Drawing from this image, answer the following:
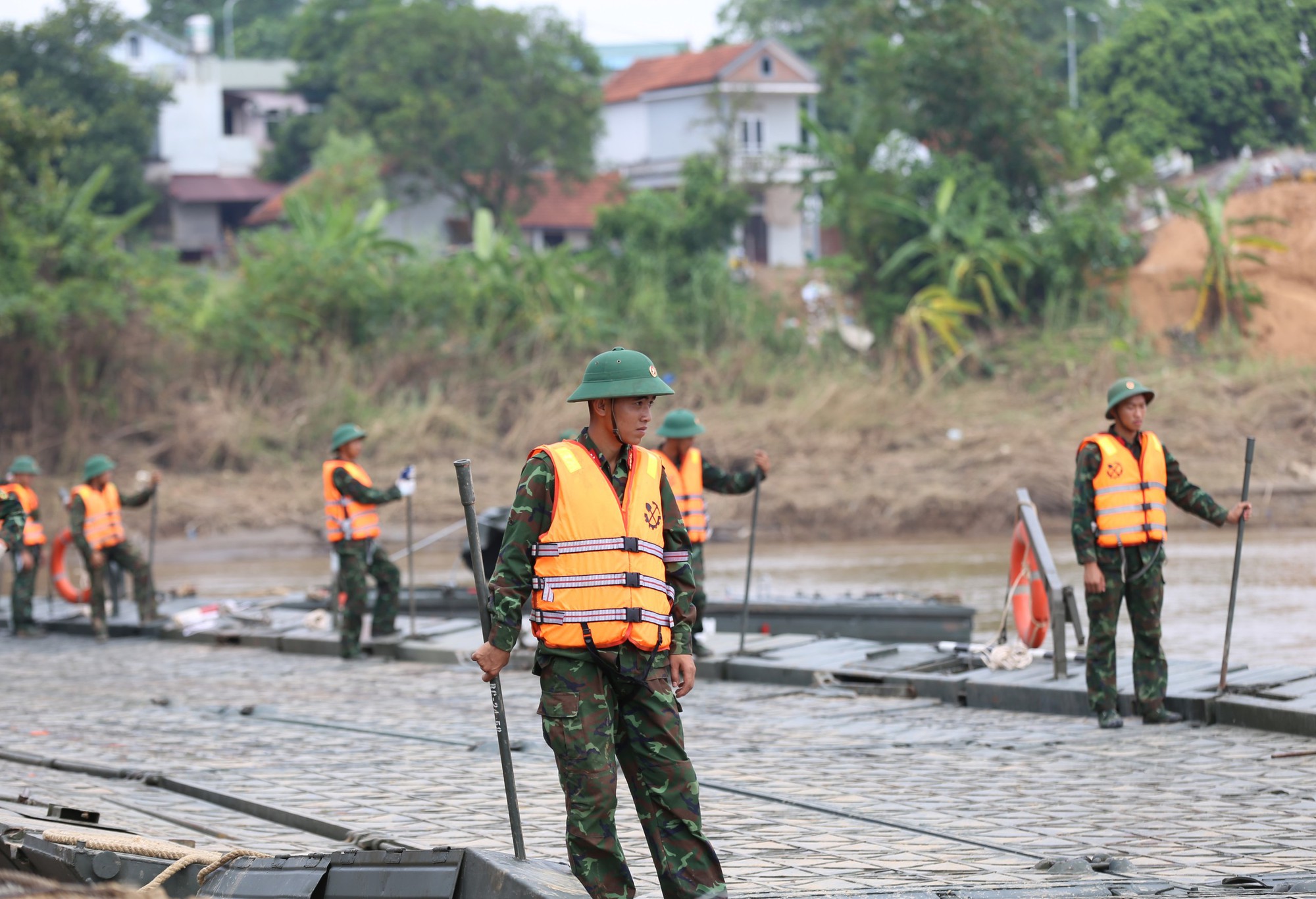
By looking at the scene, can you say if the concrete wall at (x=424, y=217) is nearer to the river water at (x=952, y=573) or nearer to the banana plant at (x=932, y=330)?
the banana plant at (x=932, y=330)

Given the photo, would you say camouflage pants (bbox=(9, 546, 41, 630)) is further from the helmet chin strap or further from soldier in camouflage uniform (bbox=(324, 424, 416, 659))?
the helmet chin strap

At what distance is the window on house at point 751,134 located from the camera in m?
50.7

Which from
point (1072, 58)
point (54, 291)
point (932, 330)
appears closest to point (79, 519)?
→ point (54, 291)

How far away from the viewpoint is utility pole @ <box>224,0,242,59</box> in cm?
6212

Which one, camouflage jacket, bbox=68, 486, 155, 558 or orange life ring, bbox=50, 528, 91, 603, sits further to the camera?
orange life ring, bbox=50, 528, 91, 603

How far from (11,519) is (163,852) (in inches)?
257

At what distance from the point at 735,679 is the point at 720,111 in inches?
1534

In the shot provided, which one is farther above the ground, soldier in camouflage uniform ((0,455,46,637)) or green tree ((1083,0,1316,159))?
green tree ((1083,0,1316,159))

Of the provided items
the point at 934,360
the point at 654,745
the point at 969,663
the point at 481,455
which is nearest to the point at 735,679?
the point at 969,663

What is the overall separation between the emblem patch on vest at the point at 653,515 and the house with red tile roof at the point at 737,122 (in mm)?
42213

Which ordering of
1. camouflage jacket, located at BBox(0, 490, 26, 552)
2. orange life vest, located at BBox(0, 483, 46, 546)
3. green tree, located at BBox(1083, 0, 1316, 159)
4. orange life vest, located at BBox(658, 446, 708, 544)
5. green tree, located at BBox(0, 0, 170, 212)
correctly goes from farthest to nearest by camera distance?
1. green tree, located at BBox(0, 0, 170, 212)
2. green tree, located at BBox(1083, 0, 1316, 159)
3. orange life vest, located at BBox(0, 483, 46, 546)
4. orange life vest, located at BBox(658, 446, 708, 544)
5. camouflage jacket, located at BBox(0, 490, 26, 552)

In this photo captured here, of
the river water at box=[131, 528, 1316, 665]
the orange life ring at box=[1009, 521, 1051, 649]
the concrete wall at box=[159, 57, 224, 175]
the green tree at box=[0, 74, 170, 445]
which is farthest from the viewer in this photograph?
the concrete wall at box=[159, 57, 224, 175]

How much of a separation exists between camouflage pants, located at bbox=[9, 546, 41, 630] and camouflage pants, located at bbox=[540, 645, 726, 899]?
13.3 m

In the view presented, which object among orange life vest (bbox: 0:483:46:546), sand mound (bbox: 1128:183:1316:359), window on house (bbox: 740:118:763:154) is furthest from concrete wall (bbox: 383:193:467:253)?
orange life vest (bbox: 0:483:46:546)
